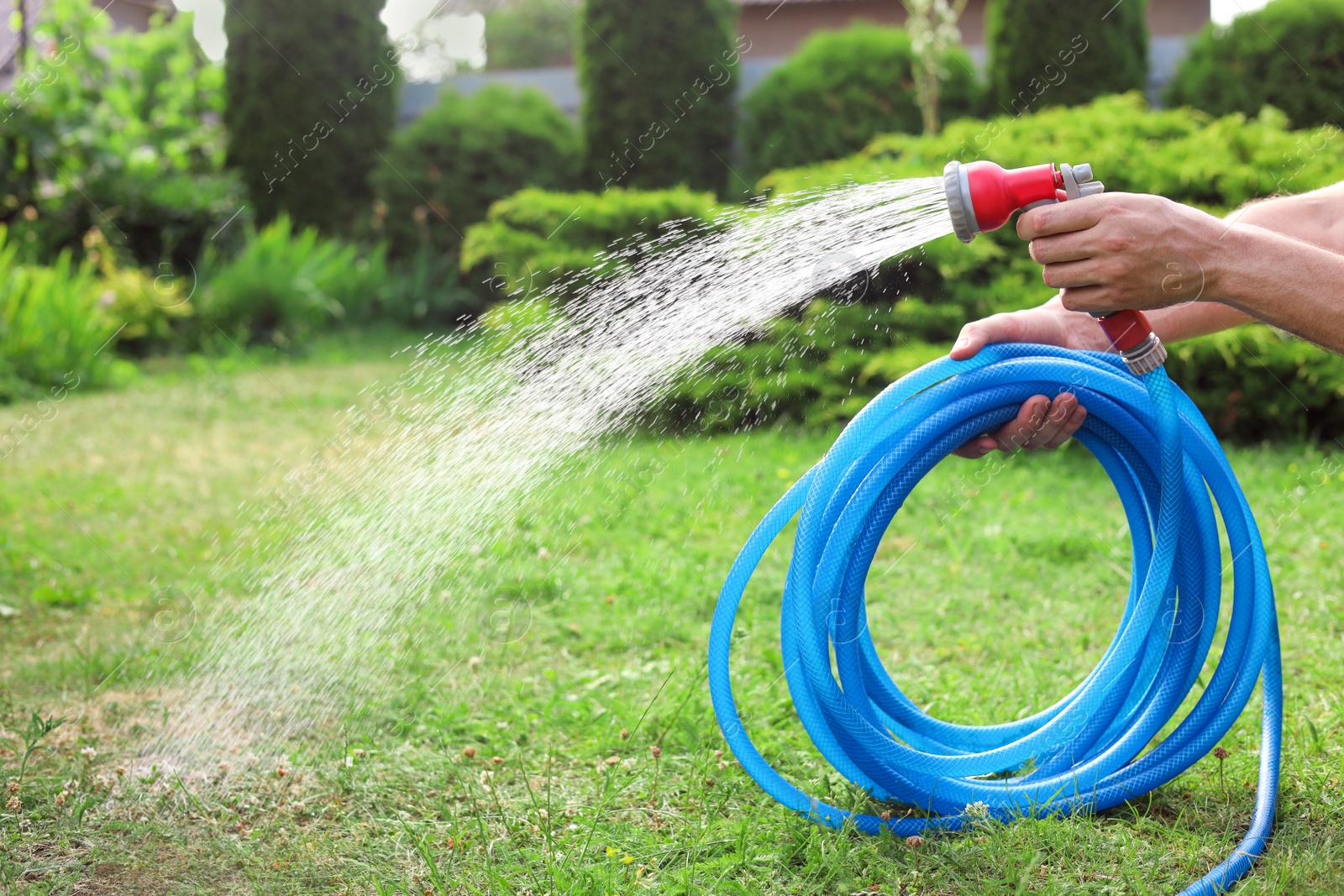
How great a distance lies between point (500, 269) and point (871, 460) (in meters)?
5.69

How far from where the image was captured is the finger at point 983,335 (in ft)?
7.19

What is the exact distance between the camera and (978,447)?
233cm

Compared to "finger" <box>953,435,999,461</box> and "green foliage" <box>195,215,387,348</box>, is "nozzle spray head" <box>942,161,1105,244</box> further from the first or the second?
"green foliage" <box>195,215,387,348</box>

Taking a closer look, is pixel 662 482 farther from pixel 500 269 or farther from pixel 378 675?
pixel 500 269

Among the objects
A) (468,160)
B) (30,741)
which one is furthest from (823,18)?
(30,741)

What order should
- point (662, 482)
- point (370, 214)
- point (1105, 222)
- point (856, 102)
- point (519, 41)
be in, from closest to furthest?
point (1105, 222)
point (662, 482)
point (856, 102)
point (370, 214)
point (519, 41)

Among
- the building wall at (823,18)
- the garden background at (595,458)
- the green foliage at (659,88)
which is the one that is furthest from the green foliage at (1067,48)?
the building wall at (823,18)

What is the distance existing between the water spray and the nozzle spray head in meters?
0.31

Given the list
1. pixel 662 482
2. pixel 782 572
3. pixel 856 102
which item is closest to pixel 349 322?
pixel 856 102

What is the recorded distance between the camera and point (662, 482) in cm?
510

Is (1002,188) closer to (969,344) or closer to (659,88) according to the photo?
(969,344)

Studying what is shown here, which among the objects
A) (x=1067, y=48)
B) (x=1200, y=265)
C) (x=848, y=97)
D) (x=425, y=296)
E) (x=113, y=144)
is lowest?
(x=425, y=296)

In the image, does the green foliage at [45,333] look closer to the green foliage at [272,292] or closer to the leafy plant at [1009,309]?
the green foliage at [272,292]

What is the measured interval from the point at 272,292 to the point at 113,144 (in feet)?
8.12
